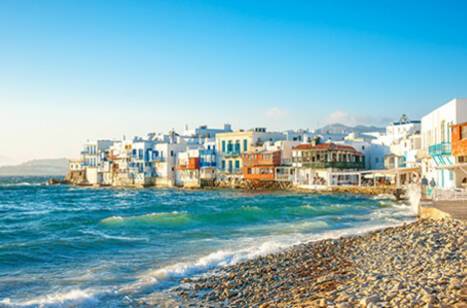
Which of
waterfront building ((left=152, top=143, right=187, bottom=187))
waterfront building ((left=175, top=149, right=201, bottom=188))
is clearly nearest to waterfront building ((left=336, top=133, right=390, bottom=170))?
waterfront building ((left=175, top=149, right=201, bottom=188))

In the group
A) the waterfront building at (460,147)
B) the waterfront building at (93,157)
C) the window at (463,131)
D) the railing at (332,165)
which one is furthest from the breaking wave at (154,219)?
the waterfront building at (93,157)

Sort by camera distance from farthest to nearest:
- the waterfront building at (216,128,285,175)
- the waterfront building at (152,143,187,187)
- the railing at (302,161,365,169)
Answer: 1. the waterfront building at (152,143,187,187)
2. the waterfront building at (216,128,285,175)
3. the railing at (302,161,365,169)

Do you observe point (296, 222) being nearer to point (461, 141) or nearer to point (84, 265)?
point (461, 141)

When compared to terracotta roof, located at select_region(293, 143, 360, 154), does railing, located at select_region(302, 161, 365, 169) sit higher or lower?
lower

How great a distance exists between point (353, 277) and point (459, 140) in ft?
61.3

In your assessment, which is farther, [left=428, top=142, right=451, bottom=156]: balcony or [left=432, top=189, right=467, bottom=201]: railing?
[left=428, top=142, right=451, bottom=156]: balcony

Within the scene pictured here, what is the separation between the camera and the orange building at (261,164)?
64.6 meters

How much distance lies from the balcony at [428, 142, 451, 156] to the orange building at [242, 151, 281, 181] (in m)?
29.8

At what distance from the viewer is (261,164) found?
214ft

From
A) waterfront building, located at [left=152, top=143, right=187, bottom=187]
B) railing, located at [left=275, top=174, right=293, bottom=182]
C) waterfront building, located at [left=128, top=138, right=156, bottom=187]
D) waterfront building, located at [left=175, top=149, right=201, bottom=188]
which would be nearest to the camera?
railing, located at [left=275, top=174, right=293, bottom=182]

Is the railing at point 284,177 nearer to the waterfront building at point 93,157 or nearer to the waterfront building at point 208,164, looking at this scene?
the waterfront building at point 208,164

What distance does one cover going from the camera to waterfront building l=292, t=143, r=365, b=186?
59969 mm

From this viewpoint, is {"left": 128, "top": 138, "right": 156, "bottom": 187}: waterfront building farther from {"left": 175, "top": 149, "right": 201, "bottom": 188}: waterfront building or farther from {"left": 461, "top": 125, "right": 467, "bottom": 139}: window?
{"left": 461, "top": 125, "right": 467, "bottom": 139}: window

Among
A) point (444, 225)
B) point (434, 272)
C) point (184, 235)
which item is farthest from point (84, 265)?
point (444, 225)
